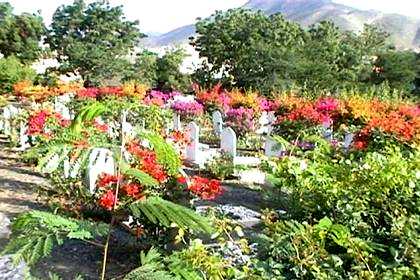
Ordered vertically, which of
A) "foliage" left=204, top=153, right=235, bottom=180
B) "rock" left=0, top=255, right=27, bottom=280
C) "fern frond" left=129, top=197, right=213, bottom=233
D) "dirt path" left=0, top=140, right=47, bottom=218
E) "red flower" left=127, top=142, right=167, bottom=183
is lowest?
"foliage" left=204, top=153, right=235, bottom=180

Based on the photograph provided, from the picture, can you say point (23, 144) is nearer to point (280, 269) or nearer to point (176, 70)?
point (280, 269)

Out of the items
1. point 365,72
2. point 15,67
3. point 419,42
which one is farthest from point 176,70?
point 419,42

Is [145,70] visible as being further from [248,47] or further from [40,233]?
[40,233]

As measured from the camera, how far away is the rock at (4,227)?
636 centimetres

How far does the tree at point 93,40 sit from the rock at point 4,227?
94.0 ft

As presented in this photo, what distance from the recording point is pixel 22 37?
42156mm

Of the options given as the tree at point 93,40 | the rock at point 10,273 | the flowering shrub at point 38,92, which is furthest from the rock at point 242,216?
the tree at point 93,40

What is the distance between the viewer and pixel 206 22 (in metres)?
36.0

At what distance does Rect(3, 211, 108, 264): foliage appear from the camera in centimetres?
189

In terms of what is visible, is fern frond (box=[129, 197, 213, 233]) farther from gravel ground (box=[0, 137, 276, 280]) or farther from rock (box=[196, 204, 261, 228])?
rock (box=[196, 204, 261, 228])

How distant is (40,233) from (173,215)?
0.50 metres

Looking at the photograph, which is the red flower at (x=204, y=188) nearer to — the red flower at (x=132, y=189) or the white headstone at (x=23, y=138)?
the red flower at (x=132, y=189)

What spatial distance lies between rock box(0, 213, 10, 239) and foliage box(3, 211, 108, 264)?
4612 millimetres

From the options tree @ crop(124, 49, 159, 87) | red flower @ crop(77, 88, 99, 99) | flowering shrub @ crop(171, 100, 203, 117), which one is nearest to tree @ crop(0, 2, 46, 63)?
tree @ crop(124, 49, 159, 87)
